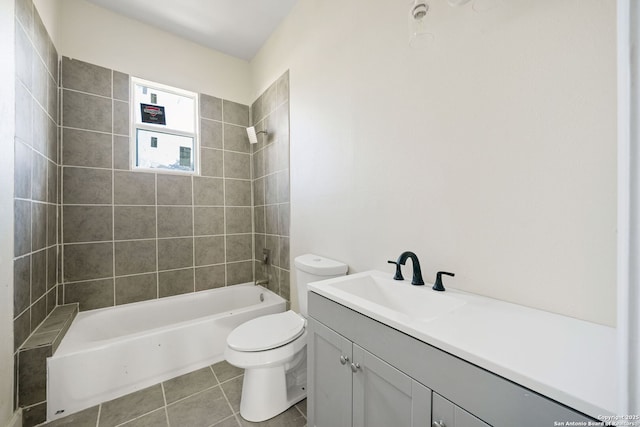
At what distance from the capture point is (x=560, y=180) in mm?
791

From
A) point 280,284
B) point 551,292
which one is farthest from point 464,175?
point 280,284

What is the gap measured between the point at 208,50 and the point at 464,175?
9.36 ft

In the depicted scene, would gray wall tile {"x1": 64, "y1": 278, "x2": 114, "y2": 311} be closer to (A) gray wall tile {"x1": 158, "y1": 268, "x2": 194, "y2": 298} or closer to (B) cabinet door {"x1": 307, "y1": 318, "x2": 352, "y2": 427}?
(A) gray wall tile {"x1": 158, "y1": 268, "x2": 194, "y2": 298}

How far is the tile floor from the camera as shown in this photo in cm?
137

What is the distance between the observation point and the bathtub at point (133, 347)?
145 centimetres

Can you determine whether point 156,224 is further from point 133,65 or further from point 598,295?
point 598,295

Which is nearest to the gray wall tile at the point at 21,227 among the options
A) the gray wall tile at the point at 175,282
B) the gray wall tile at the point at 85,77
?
the gray wall tile at the point at 175,282

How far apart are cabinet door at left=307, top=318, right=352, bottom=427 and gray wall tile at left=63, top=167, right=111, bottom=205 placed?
2.15 m

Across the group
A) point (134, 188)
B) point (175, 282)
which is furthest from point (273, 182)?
point (175, 282)

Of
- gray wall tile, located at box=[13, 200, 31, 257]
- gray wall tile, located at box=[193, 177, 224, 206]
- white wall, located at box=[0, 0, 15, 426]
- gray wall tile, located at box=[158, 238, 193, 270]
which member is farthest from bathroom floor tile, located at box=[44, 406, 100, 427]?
gray wall tile, located at box=[193, 177, 224, 206]

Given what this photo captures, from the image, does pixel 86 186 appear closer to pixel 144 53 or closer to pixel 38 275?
pixel 38 275

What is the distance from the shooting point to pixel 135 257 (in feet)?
7.30

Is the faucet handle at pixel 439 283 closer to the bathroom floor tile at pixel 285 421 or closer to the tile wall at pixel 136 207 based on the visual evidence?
the bathroom floor tile at pixel 285 421

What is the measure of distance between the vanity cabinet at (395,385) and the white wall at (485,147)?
0.46 m
